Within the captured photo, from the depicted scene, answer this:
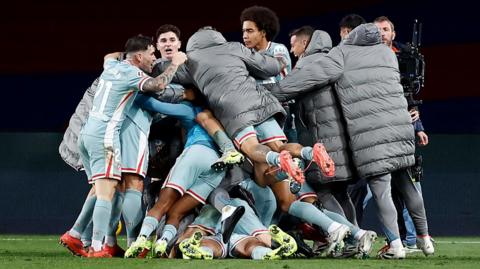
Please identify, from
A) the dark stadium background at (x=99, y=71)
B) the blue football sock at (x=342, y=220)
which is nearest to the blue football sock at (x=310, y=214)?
the blue football sock at (x=342, y=220)

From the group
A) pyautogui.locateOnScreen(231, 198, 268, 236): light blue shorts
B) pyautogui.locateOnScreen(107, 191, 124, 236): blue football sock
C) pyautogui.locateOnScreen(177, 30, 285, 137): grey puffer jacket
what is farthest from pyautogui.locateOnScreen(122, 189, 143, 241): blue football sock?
pyautogui.locateOnScreen(177, 30, 285, 137): grey puffer jacket

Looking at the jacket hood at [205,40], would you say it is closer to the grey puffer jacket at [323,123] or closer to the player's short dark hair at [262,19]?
the player's short dark hair at [262,19]

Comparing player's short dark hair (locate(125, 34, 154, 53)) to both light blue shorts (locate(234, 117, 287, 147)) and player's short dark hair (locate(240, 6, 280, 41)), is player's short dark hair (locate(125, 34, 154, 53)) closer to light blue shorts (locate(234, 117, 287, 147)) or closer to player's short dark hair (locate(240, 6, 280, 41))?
player's short dark hair (locate(240, 6, 280, 41))

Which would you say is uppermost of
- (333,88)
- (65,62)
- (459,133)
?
(333,88)

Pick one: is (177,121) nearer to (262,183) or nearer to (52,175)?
(262,183)

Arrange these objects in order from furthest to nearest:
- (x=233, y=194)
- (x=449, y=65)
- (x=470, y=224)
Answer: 1. (x=449, y=65)
2. (x=470, y=224)
3. (x=233, y=194)

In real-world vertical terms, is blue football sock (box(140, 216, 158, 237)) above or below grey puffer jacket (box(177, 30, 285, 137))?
below

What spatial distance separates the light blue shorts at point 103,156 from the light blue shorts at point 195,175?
346mm

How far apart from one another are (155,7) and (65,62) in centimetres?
113

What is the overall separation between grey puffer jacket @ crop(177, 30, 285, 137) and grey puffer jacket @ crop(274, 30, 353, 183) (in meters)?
0.20

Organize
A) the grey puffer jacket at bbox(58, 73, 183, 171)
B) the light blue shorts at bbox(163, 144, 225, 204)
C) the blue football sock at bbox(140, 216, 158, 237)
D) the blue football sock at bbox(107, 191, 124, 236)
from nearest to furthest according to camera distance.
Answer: the blue football sock at bbox(140, 216, 158, 237)
the light blue shorts at bbox(163, 144, 225, 204)
the blue football sock at bbox(107, 191, 124, 236)
the grey puffer jacket at bbox(58, 73, 183, 171)

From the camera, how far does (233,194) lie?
306 inches

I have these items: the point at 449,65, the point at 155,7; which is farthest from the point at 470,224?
the point at 155,7

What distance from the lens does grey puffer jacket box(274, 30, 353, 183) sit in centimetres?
770
